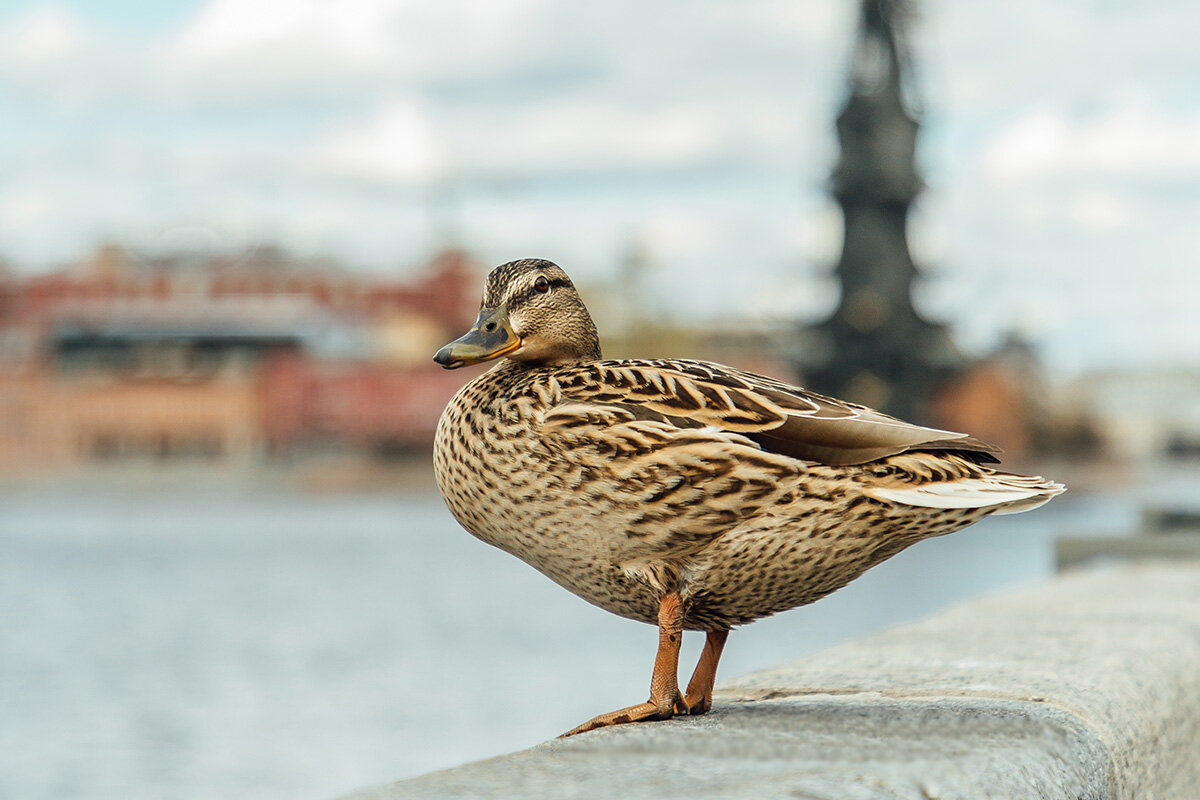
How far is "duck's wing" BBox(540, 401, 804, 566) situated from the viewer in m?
2.39

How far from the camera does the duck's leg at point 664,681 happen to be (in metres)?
2.46

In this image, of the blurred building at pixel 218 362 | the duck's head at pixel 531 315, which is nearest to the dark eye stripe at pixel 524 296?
the duck's head at pixel 531 315

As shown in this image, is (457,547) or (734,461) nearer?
(734,461)

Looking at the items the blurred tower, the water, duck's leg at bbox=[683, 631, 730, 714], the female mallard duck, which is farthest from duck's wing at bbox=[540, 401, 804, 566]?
the blurred tower

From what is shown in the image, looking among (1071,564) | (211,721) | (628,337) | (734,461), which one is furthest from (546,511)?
(628,337)

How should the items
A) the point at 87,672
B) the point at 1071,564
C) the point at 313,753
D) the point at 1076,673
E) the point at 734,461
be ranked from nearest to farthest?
1. the point at 734,461
2. the point at 1076,673
3. the point at 1071,564
4. the point at 313,753
5. the point at 87,672

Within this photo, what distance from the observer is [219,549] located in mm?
48188

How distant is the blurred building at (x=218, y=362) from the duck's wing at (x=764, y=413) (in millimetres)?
59371

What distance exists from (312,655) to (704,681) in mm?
21089

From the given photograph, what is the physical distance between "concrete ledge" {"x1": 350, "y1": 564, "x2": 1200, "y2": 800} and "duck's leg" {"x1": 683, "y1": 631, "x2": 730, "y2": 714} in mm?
59

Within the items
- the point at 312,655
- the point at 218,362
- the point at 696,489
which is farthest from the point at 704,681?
the point at 218,362

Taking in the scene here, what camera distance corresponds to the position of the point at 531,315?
267 centimetres

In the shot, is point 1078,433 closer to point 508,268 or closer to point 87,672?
point 87,672

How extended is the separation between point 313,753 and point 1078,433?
5968 cm
